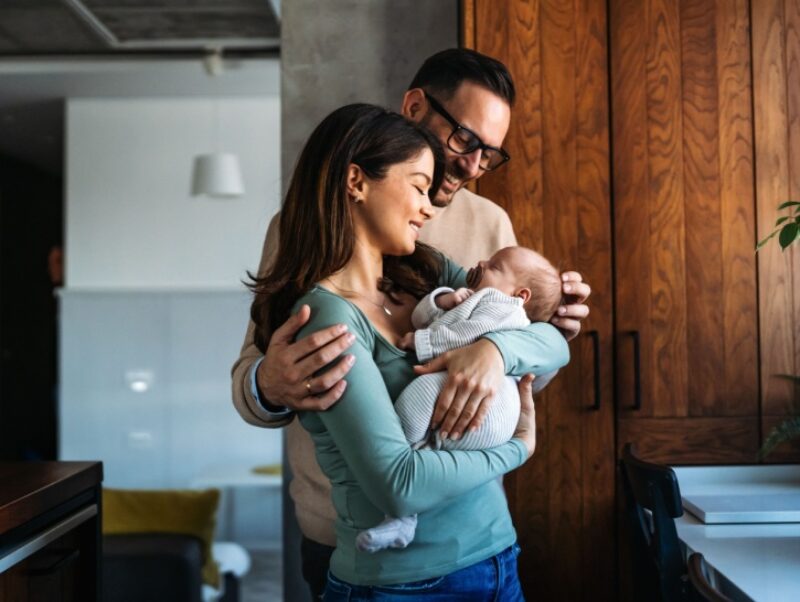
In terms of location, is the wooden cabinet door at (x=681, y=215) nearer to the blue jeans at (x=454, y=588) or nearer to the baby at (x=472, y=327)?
the baby at (x=472, y=327)

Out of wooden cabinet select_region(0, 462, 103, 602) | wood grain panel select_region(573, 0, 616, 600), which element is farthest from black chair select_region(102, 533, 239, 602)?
wood grain panel select_region(573, 0, 616, 600)

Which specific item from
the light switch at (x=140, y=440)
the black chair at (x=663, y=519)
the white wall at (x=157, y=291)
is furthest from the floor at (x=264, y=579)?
the black chair at (x=663, y=519)

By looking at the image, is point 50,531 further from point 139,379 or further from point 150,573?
point 139,379

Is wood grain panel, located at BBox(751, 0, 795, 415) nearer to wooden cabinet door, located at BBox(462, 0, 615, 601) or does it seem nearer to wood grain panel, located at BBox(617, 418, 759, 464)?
wood grain panel, located at BBox(617, 418, 759, 464)

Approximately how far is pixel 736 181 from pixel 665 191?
0.63 feet

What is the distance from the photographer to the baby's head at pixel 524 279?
1.63 meters

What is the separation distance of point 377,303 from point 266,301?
0.59 ft

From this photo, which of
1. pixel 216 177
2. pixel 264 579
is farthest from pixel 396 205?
pixel 264 579

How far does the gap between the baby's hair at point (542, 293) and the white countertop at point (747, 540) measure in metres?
0.54

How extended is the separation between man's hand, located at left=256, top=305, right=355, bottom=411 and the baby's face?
417mm

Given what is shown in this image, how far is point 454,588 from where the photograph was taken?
1.32 metres

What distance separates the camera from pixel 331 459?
1.35 meters

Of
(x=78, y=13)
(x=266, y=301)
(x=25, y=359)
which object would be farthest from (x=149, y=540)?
(x=25, y=359)

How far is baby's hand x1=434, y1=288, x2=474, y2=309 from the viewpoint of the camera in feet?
4.89
